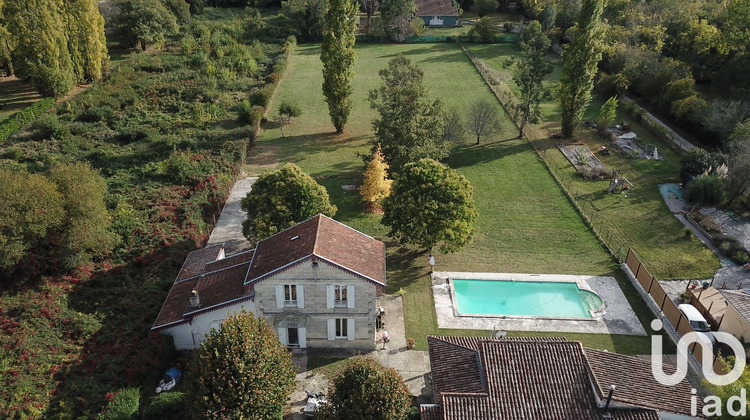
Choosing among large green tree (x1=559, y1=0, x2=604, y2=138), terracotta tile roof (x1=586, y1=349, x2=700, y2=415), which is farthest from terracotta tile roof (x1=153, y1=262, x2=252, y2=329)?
large green tree (x1=559, y1=0, x2=604, y2=138)

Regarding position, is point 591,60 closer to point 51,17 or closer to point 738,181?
point 738,181

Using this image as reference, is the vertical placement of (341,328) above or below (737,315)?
below

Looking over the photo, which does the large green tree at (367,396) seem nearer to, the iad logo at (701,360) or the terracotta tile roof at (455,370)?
the terracotta tile roof at (455,370)

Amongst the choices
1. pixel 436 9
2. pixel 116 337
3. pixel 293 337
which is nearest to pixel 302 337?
pixel 293 337

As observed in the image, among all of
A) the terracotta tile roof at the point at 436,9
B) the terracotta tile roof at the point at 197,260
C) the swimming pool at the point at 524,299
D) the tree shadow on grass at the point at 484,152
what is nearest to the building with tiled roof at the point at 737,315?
the swimming pool at the point at 524,299

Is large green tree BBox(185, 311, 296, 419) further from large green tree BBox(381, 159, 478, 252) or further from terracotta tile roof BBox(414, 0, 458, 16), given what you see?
terracotta tile roof BBox(414, 0, 458, 16)

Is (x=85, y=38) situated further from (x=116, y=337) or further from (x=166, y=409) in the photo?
(x=166, y=409)
